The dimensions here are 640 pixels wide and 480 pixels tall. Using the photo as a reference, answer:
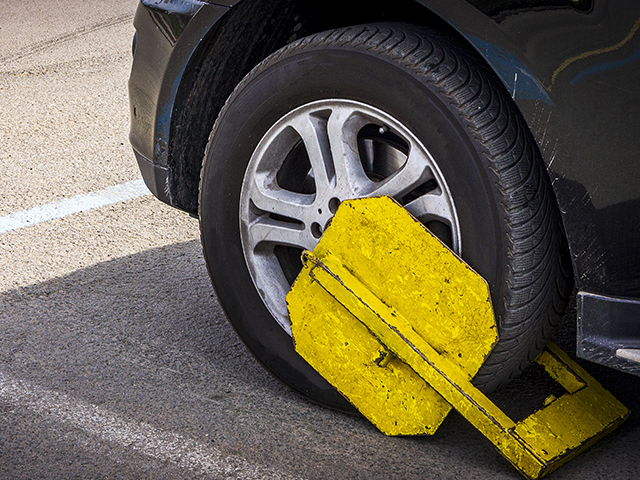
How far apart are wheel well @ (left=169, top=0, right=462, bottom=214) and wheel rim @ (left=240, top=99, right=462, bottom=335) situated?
1.16ft

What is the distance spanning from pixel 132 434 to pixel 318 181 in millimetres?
908

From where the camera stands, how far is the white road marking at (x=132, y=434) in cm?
201

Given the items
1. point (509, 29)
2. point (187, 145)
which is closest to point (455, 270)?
point (509, 29)

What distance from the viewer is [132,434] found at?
2180 millimetres

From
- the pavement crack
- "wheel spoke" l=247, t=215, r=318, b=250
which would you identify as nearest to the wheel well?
"wheel spoke" l=247, t=215, r=318, b=250

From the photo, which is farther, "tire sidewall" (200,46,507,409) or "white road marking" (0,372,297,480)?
"white road marking" (0,372,297,480)

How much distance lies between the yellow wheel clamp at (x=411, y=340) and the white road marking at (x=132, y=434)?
1.16ft

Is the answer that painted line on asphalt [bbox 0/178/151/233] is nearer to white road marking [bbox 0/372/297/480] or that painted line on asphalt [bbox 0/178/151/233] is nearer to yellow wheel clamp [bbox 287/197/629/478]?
white road marking [bbox 0/372/297/480]

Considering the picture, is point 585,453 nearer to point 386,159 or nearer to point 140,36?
point 386,159

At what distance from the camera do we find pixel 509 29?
162cm

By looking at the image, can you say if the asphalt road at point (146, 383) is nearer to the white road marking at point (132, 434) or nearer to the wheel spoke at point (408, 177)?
the white road marking at point (132, 434)

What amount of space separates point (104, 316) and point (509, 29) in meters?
1.91

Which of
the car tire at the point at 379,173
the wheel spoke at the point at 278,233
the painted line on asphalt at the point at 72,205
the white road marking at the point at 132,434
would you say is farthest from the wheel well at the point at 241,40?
the painted line on asphalt at the point at 72,205

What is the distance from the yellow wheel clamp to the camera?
1.84 meters
